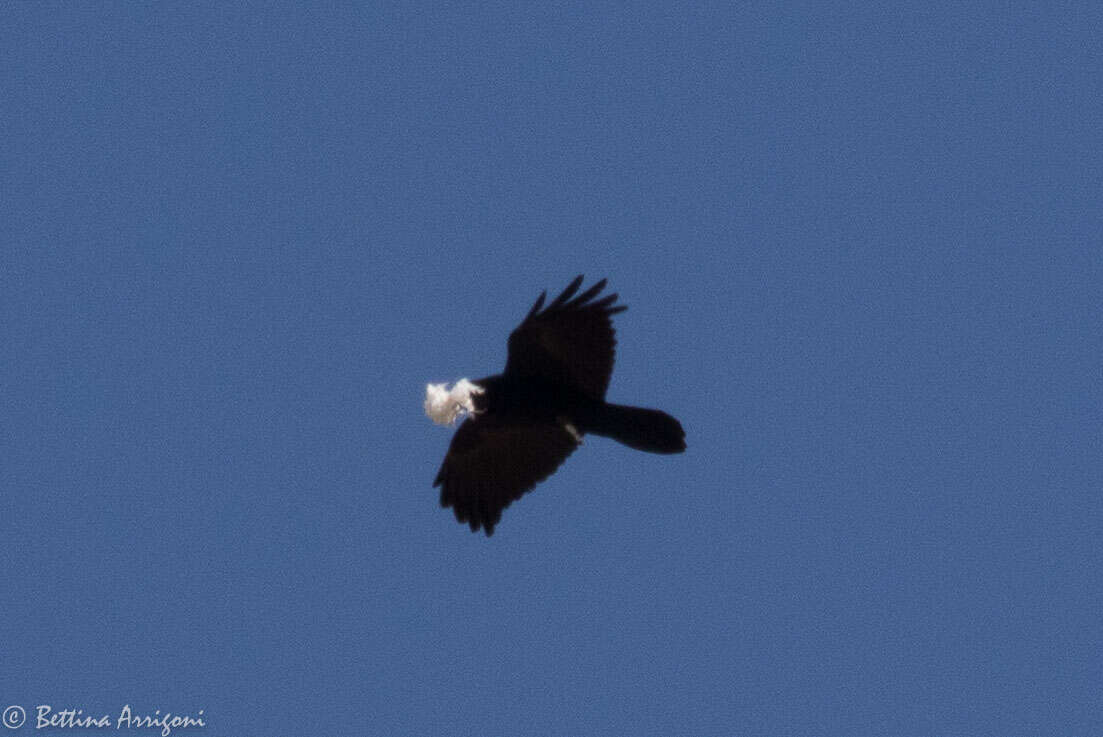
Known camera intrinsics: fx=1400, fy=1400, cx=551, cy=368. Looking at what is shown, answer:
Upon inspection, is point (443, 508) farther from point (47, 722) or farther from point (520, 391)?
point (47, 722)

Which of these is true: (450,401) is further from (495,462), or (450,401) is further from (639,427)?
(639,427)

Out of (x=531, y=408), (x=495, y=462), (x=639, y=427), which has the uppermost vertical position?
(x=531, y=408)

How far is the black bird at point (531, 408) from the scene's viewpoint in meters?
12.4

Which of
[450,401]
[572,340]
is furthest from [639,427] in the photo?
[450,401]

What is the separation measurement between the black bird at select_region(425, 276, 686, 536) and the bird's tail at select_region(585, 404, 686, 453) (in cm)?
1

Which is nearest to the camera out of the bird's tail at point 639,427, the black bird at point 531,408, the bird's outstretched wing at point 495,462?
the bird's tail at point 639,427

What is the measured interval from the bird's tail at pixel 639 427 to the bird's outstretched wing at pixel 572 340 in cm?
30

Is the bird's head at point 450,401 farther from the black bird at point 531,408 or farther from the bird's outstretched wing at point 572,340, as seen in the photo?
the bird's outstretched wing at point 572,340

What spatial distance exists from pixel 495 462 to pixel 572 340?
1323 millimetres

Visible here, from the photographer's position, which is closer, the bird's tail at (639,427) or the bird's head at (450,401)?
the bird's tail at (639,427)

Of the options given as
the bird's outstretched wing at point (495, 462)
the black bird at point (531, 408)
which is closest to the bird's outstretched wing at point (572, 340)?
the black bird at point (531, 408)

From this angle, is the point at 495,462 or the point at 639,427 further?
the point at 495,462

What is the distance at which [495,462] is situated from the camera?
12680mm

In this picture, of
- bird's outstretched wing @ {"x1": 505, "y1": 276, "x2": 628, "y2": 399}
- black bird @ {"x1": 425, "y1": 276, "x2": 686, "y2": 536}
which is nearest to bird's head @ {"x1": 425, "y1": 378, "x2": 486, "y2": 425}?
black bird @ {"x1": 425, "y1": 276, "x2": 686, "y2": 536}
